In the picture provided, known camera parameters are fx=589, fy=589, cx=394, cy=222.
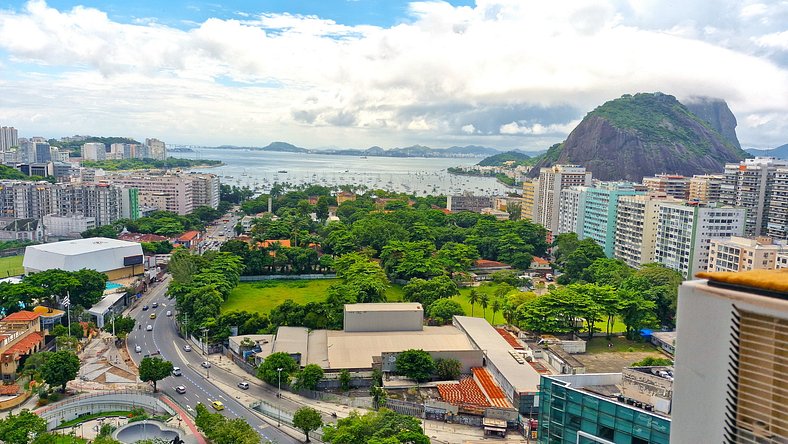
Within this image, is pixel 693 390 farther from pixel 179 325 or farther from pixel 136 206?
pixel 136 206

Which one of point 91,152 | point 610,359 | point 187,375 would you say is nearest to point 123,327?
point 187,375

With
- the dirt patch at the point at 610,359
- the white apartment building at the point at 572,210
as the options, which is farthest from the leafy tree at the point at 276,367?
the white apartment building at the point at 572,210

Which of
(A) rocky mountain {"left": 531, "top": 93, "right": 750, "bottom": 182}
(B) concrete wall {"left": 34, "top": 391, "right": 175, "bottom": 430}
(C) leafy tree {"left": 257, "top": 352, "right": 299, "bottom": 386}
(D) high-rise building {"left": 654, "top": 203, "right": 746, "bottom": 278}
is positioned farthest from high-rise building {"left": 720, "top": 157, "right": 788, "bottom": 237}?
(B) concrete wall {"left": 34, "top": 391, "right": 175, "bottom": 430}

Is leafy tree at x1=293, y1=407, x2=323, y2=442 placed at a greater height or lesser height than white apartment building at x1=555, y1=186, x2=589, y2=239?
lesser

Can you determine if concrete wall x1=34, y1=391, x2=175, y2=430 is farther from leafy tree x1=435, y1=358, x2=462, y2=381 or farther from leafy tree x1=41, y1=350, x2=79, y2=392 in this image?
leafy tree x1=435, y1=358, x2=462, y2=381

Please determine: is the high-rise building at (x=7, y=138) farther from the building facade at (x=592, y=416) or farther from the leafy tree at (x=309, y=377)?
the building facade at (x=592, y=416)

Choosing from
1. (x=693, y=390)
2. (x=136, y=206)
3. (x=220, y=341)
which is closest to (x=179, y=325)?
(x=220, y=341)

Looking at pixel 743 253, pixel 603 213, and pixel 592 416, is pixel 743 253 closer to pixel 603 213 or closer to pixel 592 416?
pixel 603 213
